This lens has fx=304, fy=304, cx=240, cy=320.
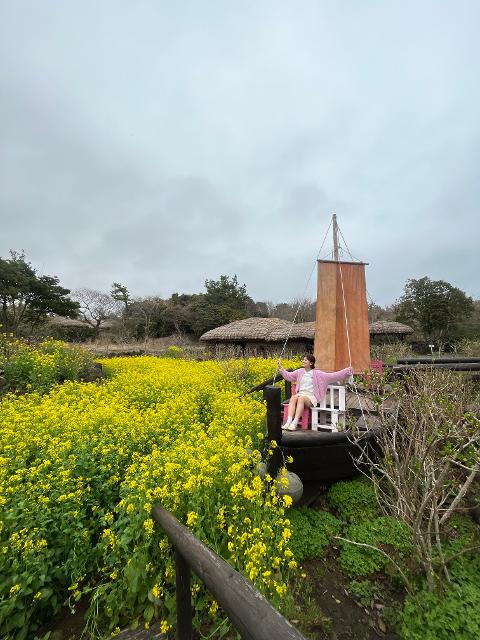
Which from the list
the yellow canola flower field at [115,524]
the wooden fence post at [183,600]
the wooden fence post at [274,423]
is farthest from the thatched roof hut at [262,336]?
the wooden fence post at [183,600]

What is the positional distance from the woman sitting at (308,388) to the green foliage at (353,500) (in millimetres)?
997

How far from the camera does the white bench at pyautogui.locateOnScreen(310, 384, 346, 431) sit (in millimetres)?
4434

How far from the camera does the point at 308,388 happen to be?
4.71 metres

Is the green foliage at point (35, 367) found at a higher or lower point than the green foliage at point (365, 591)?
higher

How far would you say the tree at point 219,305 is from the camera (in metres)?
27.4

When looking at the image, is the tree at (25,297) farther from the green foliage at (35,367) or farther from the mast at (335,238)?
the mast at (335,238)

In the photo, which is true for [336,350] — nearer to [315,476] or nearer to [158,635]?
[315,476]

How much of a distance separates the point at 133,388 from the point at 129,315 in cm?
2304

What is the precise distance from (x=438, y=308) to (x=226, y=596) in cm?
2714

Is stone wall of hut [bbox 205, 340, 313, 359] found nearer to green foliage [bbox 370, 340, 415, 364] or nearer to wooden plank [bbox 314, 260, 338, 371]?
green foliage [bbox 370, 340, 415, 364]

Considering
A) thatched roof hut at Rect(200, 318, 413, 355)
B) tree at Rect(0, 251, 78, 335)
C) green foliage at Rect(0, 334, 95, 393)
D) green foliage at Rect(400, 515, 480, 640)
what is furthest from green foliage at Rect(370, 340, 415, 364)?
tree at Rect(0, 251, 78, 335)

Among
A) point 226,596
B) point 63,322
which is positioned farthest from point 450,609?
point 63,322

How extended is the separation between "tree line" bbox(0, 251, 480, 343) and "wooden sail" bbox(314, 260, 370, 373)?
10413 millimetres

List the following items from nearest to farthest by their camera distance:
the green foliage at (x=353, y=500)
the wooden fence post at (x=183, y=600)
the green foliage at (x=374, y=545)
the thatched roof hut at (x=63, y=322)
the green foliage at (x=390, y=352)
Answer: the wooden fence post at (x=183, y=600)
the green foliage at (x=374, y=545)
the green foliage at (x=353, y=500)
the green foliage at (x=390, y=352)
the thatched roof hut at (x=63, y=322)
